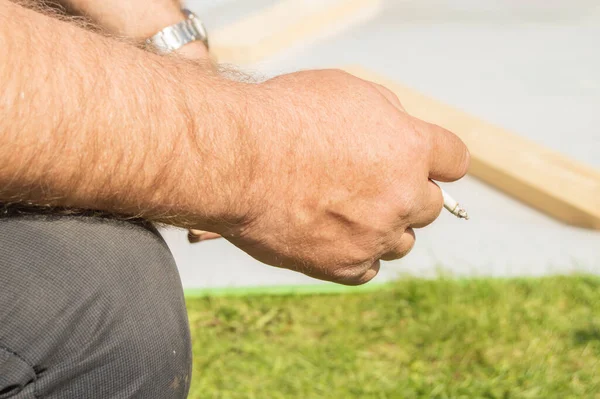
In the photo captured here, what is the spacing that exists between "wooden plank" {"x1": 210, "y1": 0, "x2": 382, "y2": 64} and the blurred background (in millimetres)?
550

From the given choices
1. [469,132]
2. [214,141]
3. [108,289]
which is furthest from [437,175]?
[469,132]

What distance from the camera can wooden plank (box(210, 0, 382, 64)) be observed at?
3123mm

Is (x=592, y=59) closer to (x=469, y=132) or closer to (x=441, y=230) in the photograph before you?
(x=469, y=132)

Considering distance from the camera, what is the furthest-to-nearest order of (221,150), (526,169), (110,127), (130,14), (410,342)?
(526,169) → (410,342) → (130,14) → (221,150) → (110,127)

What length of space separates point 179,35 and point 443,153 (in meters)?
0.66

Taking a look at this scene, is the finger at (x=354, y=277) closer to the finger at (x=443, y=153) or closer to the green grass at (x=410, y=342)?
the finger at (x=443, y=153)

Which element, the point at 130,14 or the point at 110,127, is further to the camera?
the point at 130,14

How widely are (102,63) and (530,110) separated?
80.0 inches

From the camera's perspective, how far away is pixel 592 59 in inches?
114

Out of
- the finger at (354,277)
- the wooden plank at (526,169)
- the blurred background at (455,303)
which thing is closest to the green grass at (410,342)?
the blurred background at (455,303)

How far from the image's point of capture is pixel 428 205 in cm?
116

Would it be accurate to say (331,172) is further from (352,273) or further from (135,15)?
(135,15)

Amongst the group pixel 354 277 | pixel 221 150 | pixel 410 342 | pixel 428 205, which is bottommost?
pixel 410 342

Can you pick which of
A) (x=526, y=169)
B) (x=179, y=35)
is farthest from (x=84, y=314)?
(x=526, y=169)
